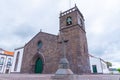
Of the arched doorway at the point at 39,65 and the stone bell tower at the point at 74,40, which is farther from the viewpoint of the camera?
the arched doorway at the point at 39,65

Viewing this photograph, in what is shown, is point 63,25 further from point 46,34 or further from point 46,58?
point 46,58

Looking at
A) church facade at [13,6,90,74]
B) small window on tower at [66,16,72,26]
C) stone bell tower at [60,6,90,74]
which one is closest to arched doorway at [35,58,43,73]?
church facade at [13,6,90,74]

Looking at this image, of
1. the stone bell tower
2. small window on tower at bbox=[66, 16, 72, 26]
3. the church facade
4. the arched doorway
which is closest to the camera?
the stone bell tower

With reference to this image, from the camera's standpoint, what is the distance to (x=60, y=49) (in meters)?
14.9

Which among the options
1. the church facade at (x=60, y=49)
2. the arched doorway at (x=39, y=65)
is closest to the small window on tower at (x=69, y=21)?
the church facade at (x=60, y=49)

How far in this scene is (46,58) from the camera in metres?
15.8

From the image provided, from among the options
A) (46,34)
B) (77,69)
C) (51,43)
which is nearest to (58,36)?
(51,43)

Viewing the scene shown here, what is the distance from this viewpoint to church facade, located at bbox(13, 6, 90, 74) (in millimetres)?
13484

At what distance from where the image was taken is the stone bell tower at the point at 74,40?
1302 centimetres

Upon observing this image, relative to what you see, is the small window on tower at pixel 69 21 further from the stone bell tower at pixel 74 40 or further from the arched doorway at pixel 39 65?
the arched doorway at pixel 39 65

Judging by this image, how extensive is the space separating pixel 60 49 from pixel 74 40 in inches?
98.9

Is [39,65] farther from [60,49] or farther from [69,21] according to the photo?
[69,21]

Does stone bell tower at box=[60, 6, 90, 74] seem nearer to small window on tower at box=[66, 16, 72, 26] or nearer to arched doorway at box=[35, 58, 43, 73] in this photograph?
small window on tower at box=[66, 16, 72, 26]

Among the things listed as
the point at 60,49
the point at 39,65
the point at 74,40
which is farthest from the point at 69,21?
the point at 39,65
